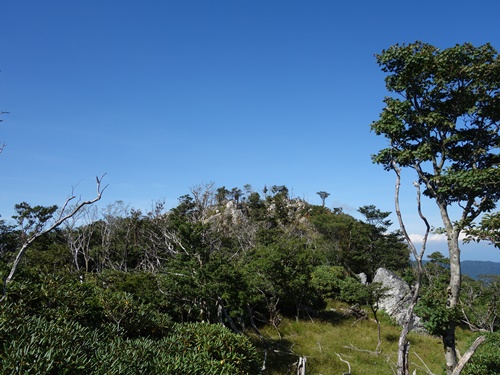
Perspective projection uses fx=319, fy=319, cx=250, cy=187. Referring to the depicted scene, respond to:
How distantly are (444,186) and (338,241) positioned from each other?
31436 millimetres

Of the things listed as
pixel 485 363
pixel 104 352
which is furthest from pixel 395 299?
pixel 104 352

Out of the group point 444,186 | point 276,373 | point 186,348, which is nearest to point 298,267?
point 276,373

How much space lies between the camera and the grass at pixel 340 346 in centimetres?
1436

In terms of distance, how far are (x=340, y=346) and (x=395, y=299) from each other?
1233cm

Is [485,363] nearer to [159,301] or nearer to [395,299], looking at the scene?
[159,301]

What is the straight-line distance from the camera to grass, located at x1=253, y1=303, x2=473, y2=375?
47.1ft

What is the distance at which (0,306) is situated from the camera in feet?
20.8

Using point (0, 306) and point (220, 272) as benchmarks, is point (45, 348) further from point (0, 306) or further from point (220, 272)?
point (220, 272)

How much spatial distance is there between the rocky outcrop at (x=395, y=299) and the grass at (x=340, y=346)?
1.01 metres

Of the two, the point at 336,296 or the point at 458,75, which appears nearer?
the point at 458,75

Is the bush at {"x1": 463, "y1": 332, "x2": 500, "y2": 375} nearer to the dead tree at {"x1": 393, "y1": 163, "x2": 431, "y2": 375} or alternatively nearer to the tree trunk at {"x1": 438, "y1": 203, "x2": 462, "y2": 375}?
the tree trunk at {"x1": 438, "y1": 203, "x2": 462, "y2": 375}

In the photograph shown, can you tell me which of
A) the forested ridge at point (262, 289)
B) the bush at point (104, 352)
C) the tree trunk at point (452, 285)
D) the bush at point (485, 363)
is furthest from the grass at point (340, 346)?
the bush at point (104, 352)

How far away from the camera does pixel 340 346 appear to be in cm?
1769

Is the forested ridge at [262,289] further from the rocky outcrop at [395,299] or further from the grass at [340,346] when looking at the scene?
the rocky outcrop at [395,299]
